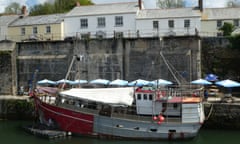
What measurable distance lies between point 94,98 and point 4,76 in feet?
42.6

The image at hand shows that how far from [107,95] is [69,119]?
279 cm

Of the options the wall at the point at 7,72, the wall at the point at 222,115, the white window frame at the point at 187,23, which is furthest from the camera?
the white window frame at the point at 187,23

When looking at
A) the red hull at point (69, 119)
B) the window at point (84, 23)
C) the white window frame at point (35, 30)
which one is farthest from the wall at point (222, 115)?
the white window frame at point (35, 30)

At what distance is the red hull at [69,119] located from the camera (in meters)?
22.6

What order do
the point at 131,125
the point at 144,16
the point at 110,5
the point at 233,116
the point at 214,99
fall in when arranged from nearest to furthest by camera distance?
1. the point at 131,125
2. the point at 233,116
3. the point at 214,99
4. the point at 144,16
5. the point at 110,5

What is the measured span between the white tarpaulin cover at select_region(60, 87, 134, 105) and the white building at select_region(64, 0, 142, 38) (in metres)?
14.8

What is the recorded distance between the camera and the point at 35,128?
78.3 feet

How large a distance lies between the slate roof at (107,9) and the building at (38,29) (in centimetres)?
207

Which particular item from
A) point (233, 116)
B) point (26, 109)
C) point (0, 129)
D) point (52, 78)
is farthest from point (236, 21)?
point (0, 129)

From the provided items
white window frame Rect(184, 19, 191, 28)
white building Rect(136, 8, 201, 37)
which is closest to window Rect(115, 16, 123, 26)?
white building Rect(136, 8, 201, 37)

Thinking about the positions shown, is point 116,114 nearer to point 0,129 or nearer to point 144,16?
point 0,129

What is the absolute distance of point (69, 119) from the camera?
903 inches

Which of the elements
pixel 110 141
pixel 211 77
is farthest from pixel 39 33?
pixel 110 141

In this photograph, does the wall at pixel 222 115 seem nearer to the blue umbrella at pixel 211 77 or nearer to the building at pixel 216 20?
the blue umbrella at pixel 211 77
